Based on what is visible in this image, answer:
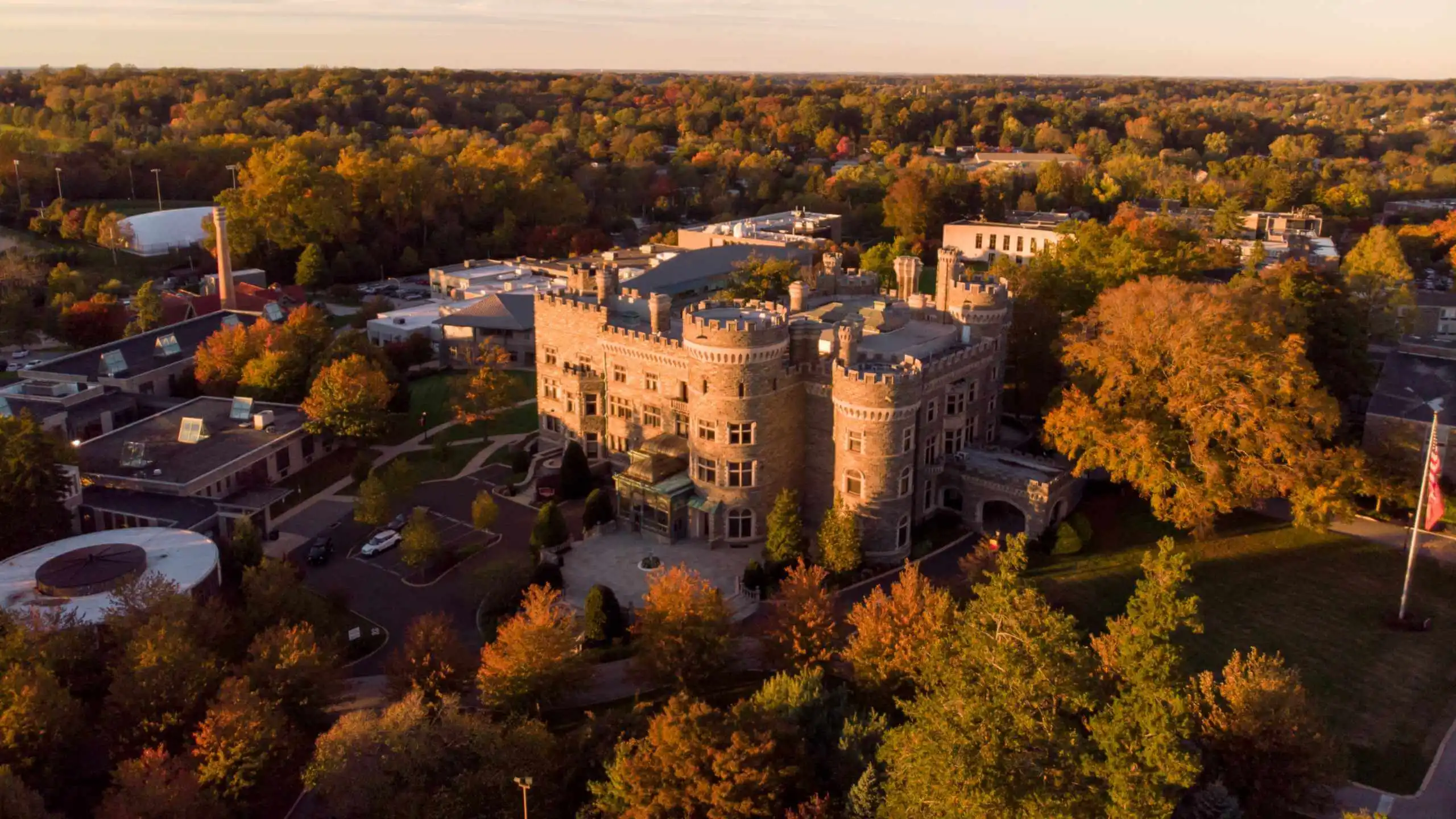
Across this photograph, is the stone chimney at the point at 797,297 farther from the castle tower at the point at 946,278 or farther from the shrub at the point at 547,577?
the shrub at the point at 547,577

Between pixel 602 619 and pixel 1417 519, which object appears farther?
pixel 602 619

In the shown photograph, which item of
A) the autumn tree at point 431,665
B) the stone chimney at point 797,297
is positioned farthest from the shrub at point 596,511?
the stone chimney at point 797,297

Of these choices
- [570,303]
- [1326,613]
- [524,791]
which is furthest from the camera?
[570,303]

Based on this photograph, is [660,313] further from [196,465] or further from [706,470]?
[196,465]

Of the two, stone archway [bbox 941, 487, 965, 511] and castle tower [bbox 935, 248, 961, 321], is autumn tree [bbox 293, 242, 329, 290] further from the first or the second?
stone archway [bbox 941, 487, 965, 511]

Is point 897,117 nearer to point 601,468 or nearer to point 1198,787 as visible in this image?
point 601,468

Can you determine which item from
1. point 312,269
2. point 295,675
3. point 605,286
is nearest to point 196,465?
point 605,286
